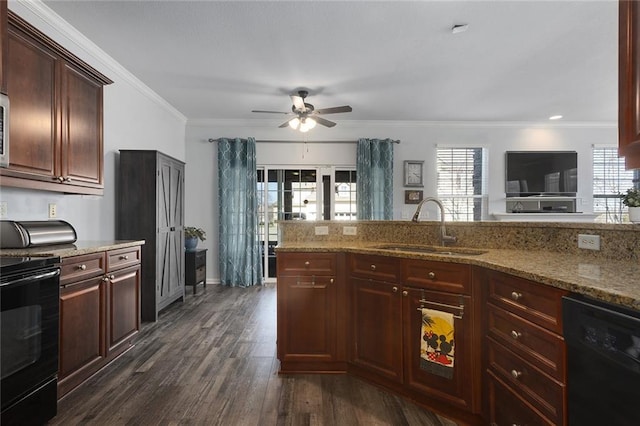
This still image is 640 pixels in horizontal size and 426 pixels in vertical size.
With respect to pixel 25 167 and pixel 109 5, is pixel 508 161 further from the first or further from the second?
pixel 25 167

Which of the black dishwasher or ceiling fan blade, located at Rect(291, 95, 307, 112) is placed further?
ceiling fan blade, located at Rect(291, 95, 307, 112)

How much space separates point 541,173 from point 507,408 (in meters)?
5.22

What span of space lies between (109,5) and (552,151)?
21.2ft

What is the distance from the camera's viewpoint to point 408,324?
191 centimetres

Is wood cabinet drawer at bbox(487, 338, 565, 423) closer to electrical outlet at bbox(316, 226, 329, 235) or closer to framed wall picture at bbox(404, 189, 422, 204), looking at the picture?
electrical outlet at bbox(316, 226, 329, 235)

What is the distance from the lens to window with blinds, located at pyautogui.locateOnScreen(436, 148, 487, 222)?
560cm

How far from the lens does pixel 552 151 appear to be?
5520 mm

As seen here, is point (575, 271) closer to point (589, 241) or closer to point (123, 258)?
point (589, 241)

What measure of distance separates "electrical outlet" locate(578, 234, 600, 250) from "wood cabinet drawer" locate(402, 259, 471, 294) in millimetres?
644

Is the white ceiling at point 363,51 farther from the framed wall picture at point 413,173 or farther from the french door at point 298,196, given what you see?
the french door at point 298,196

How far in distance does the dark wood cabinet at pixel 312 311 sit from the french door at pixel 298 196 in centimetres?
321

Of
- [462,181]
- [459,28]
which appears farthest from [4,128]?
[462,181]

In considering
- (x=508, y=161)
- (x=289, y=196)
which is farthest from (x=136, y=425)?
(x=508, y=161)

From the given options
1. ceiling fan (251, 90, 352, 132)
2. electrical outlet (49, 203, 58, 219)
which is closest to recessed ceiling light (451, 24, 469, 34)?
ceiling fan (251, 90, 352, 132)
